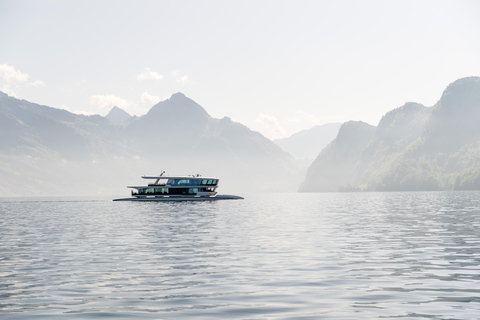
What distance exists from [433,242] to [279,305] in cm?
2541

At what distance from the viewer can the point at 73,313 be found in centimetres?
1906

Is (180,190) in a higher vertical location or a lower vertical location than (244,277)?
higher

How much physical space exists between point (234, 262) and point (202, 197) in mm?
124940

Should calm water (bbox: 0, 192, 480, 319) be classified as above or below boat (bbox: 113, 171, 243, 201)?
below

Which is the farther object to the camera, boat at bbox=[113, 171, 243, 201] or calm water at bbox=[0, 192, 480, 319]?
boat at bbox=[113, 171, 243, 201]

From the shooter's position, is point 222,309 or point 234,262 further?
point 234,262

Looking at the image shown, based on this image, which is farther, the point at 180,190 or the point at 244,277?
the point at 180,190

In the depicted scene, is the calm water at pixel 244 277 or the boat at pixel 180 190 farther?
the boat at pixel 180 190

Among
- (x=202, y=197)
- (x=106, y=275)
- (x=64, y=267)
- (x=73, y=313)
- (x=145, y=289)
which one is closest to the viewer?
(x=73, y=313)

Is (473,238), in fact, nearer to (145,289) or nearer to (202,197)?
(145,289)

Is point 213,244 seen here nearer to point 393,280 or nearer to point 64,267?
point 64,267

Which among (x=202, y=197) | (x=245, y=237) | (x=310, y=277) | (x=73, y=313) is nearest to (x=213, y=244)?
(x=245, y=237)

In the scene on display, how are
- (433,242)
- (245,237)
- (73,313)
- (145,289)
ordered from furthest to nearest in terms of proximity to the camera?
(245,237) < (433,242) < (145,289) < (73,313)

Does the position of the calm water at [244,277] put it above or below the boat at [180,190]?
below
